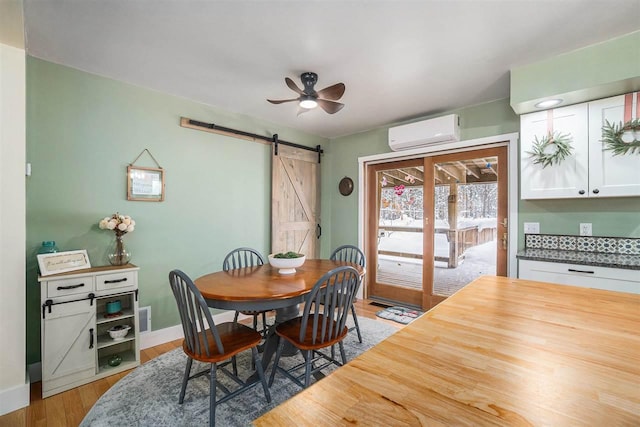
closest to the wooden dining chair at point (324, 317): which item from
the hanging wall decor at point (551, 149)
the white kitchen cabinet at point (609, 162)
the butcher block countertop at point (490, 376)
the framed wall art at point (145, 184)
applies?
the butcher block countertop at point (490, 376)

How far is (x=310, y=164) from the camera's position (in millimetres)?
4484

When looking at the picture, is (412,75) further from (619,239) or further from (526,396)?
(526,396)

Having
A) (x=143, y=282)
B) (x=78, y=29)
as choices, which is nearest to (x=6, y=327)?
(x=143, y=282)

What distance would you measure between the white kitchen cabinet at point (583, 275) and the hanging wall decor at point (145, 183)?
3.48 metres

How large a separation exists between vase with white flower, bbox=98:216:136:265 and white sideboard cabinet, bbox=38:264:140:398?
0.12 meters

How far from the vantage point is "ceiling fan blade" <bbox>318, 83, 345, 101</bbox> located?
236cm

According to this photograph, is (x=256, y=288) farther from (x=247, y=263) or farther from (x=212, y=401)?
(x=247, y=263)

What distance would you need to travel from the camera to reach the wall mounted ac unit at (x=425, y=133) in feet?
10.9

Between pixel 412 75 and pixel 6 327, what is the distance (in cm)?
361

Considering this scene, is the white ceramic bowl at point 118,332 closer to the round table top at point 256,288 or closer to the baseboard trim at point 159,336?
the baseboard trim at point 159,336

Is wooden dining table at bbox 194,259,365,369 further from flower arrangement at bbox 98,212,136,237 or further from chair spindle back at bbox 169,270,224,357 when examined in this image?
flower arrangement at bbox 98,212,136,237

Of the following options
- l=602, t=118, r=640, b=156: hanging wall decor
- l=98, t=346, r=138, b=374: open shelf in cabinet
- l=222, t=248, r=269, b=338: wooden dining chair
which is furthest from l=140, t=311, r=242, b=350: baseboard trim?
l=602, t=118, r=640, b=156: hanging wall decor

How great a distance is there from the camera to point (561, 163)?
2492 mm

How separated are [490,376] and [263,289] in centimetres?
152
